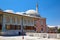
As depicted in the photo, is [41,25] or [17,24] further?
[41,25]

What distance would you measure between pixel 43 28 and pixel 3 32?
1995 cm

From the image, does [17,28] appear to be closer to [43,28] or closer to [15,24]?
[15,24]

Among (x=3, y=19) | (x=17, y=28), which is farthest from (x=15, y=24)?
(x=3, y=19)

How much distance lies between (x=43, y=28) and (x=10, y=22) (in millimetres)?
17784

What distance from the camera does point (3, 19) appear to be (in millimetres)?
31047

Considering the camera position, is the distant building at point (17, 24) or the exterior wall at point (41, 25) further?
the exterior wall at point (41, 25)

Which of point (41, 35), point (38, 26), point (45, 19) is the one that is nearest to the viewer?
point (41, 35)

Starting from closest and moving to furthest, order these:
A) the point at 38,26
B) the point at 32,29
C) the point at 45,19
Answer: the point at 32,29, the point at 38,26, the point at 45,19

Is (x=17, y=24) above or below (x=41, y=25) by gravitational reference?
above

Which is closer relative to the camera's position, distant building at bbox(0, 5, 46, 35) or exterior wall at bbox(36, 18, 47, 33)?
distant building at bbox(0, 5, 46, 35)

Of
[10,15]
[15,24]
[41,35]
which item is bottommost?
[41,35]

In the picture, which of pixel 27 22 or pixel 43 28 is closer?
pixel 27 22

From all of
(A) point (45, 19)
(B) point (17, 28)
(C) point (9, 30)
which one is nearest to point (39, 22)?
(A) point (45, 19)

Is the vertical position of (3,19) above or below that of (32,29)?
above
